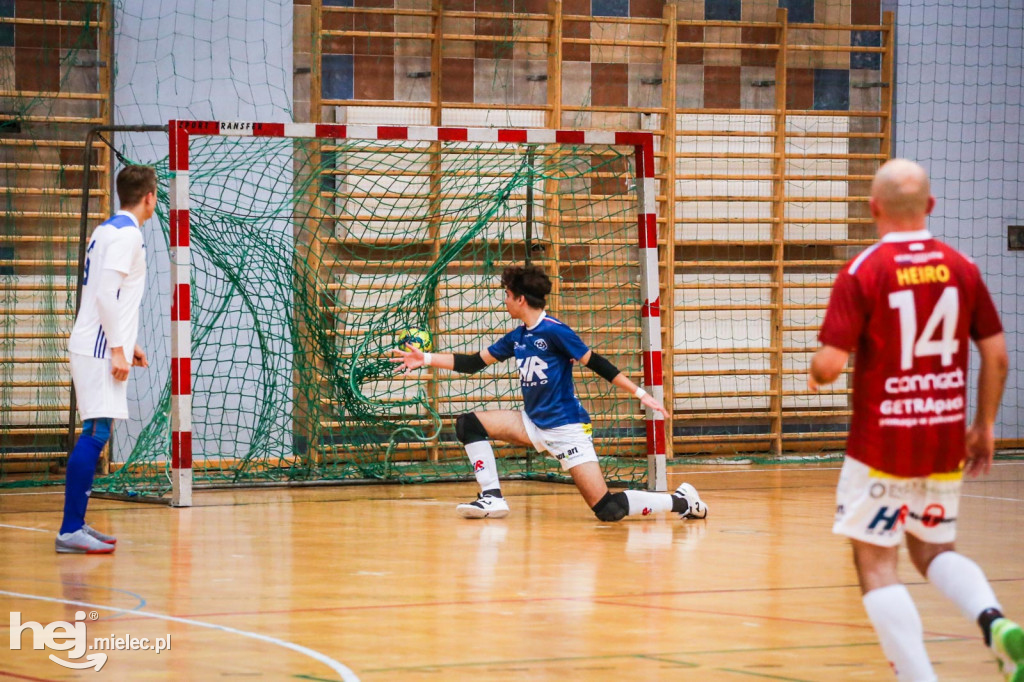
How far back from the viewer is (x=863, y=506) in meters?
3.30

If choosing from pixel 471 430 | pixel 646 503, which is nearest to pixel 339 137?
pixel 471 430

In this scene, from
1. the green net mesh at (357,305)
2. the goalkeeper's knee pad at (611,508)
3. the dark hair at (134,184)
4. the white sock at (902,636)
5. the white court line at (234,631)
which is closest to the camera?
the white sock at (902,636)

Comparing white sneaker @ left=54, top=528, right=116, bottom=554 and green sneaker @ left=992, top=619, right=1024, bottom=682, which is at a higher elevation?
green sneaker @ left=992, top=619, right=1024, bottom=682

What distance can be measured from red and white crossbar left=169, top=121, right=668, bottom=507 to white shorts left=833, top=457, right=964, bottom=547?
518 centimetres

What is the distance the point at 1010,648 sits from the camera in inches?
118

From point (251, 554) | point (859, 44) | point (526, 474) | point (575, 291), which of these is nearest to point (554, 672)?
point (251, 554)

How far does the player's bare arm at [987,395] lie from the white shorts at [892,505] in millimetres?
146

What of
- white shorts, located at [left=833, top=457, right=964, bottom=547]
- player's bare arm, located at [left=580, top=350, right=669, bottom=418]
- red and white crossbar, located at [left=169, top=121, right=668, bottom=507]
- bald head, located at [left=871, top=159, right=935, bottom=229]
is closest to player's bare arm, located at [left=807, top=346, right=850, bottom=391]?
white shorts, located at [left=833, top=457, right=964, bottom=547]

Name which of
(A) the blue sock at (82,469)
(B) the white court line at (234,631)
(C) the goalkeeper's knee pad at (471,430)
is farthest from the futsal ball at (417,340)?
(B) the white court line at (234,631)

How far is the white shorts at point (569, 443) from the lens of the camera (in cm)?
724

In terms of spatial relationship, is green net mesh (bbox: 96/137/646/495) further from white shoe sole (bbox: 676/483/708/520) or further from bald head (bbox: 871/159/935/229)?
bald head (bbox: 871/159/935/229)

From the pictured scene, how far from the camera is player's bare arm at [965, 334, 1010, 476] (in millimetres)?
3418

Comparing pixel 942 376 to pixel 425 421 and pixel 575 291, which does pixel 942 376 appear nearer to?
pixel 425 421

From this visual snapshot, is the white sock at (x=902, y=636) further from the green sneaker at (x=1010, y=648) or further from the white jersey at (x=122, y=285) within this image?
the white jersey at (x=122, y=285)
